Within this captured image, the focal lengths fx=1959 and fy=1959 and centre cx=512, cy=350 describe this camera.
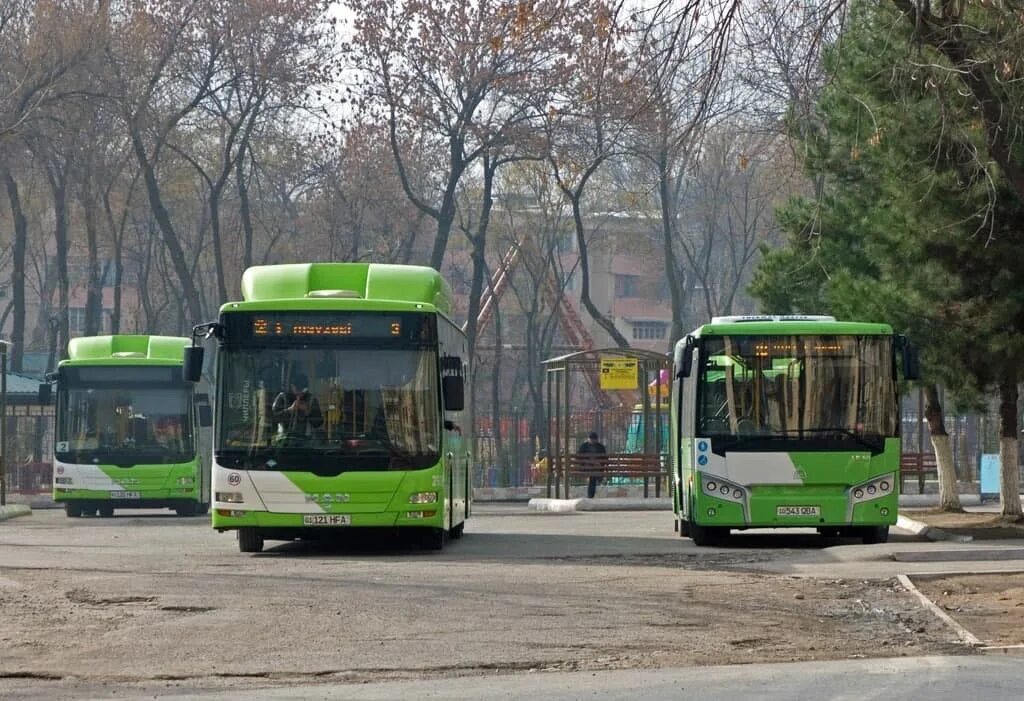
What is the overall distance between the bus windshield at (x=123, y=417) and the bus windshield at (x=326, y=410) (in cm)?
1410

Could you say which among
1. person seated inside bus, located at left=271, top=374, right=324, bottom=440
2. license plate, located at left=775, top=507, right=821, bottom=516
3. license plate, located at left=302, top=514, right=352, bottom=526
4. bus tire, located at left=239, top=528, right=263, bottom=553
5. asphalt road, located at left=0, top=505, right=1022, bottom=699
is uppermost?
person seated inside bus, located at left=271, top=374, right=324, bottom=440

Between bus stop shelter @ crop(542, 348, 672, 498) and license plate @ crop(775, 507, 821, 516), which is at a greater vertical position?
bus stop shelter @ crop(542, 348, 672, 498)

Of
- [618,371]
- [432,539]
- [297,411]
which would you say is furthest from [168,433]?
[297,411]

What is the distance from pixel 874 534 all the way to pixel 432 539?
519 centimetres

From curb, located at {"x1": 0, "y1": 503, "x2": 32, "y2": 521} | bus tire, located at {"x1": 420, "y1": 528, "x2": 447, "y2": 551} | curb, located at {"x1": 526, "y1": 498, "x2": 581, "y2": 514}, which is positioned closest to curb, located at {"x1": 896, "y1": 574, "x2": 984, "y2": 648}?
bus tire, located at {"x1": 420, "y1": 528, "x2": 447, "y2": 551}

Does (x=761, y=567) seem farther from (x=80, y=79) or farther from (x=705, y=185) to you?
(x=705, y=185)

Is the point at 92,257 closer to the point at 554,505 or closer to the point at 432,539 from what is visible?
the point at 554,505

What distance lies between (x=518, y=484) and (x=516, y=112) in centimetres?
930

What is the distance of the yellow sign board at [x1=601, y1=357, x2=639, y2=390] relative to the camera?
39.2 m

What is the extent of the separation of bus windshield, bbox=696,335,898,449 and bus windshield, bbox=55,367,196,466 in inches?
591

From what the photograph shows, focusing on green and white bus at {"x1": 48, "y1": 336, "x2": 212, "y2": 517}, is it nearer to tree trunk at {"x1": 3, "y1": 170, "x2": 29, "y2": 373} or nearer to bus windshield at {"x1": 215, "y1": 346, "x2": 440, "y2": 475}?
bus windshield at {"x1": 215, "y1": 346, "x2": 440, "y2": 475}

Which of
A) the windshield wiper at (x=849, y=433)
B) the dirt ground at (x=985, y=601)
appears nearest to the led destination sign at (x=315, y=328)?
the windshield wiper at (x=849, y=433)

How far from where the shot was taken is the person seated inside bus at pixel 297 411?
2100cm

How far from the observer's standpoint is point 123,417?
34875 mm
